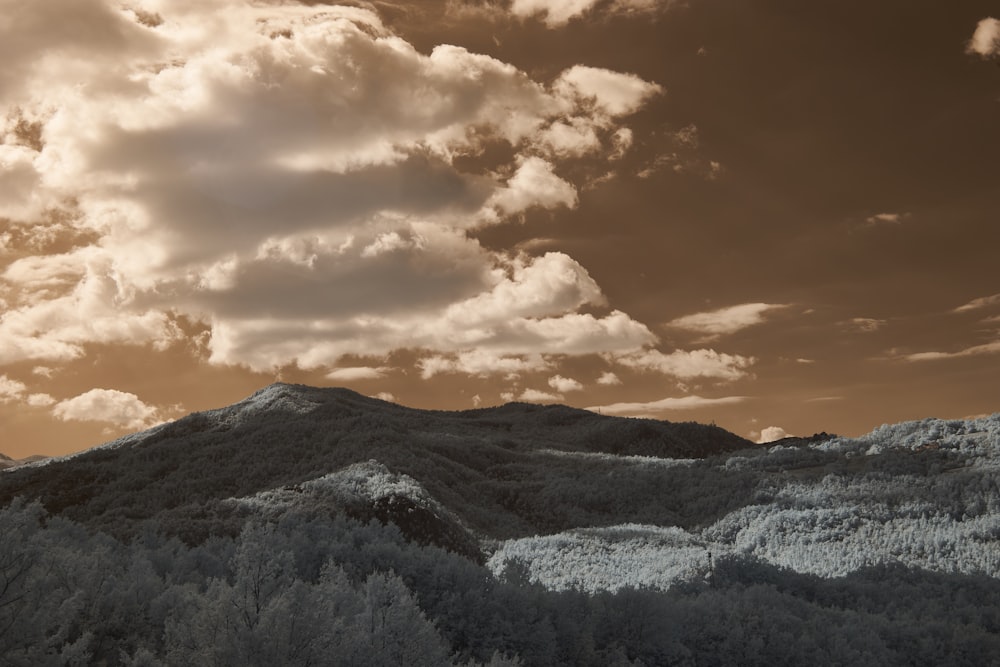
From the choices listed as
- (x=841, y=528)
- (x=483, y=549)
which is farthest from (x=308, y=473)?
(x=841, y=528)

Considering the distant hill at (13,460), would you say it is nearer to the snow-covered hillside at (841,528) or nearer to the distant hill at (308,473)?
the distant hill at (308,473)

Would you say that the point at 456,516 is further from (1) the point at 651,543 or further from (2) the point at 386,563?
(2) the point at 386,563

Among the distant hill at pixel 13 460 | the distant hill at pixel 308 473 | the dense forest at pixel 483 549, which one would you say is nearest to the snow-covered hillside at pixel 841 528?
the dense forest at pixel 483 549

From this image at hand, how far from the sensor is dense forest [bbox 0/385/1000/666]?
8.21 meters

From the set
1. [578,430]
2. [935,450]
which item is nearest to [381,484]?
[935,450]

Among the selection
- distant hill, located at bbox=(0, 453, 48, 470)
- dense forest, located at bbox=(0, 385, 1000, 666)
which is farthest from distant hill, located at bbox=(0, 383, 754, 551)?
distant hill, located at bbox=(0, 453, 48, 470)

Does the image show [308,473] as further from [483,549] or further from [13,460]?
[13,460]

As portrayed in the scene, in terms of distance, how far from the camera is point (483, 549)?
24.5 metres

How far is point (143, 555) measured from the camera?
41.9 ft

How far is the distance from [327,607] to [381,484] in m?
18.6

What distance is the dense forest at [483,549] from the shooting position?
26.9 ft

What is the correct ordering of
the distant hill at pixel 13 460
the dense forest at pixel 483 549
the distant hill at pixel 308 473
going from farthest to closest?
the distant hill at pixel 13 460
the distant hill at pixel 308 473
the dense forest at pixel 483 549

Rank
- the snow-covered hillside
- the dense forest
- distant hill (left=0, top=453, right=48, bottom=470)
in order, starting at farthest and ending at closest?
distant hill (left=0, top=453, right=48, bottom=470) < the snow-covered hillside < the dense forest

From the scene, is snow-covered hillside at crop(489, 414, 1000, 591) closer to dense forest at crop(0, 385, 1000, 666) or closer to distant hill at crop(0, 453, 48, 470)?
dense forest at crop(0, 385, 1000, 666)
